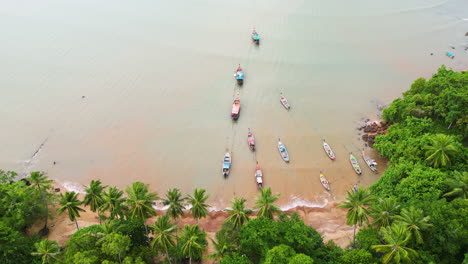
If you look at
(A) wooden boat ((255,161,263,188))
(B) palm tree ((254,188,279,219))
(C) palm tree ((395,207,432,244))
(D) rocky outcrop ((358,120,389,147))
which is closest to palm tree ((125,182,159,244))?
(B) palm tree ((254,188,279,219))

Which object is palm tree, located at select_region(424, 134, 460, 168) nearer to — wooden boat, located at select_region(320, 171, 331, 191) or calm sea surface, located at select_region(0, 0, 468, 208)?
calm sea surface, located at select_region(0, 0, 468, 208)

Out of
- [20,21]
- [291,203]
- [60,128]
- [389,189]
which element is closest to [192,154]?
[291,203]

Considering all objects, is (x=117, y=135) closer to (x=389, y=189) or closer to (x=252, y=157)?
(x=252, y=157)

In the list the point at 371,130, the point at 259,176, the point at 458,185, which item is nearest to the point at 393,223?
the point at 458,185

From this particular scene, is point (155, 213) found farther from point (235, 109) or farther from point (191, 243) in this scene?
point (235, 109)

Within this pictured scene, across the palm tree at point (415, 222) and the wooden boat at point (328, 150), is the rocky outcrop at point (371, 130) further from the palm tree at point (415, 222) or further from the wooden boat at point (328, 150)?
the palm tree at point (415, 222)

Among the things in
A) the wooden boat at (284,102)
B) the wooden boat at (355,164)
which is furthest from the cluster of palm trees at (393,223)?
the wooden boat at (284,102)
